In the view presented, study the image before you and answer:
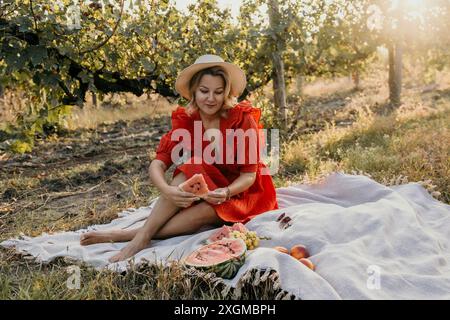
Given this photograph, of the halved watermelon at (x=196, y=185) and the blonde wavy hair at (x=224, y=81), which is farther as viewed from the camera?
the blonde wavy hair at (x=224, y=81)

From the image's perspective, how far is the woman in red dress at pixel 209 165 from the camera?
3.52 m

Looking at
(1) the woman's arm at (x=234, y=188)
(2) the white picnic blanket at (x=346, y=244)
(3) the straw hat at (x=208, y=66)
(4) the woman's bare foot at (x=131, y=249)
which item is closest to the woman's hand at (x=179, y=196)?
(1) the woman's arm at (x=234, y=188)

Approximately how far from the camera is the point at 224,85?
3.65 metres

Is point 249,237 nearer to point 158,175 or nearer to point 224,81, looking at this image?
point 158,175

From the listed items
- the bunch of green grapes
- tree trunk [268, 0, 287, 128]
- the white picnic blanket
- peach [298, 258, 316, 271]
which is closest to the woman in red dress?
the white picnic blanket

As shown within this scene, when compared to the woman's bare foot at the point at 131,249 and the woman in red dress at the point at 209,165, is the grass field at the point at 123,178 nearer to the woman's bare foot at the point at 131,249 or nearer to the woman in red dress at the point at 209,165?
the woman's bare foot at the point at 131,249

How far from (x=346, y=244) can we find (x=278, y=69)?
446cm

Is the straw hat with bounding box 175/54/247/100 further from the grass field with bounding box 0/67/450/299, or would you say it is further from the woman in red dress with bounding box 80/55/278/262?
the grass field with bounding box 0/67/450/299

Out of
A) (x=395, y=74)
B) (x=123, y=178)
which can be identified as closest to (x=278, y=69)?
(x=123, y=178)

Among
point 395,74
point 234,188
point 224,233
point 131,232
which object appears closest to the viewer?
point 224,233

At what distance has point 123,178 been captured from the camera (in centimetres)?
601

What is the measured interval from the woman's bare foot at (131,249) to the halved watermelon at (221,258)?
0.59 meters

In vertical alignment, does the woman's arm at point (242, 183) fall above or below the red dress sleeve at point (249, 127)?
below

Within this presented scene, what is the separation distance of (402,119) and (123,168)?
453cm
